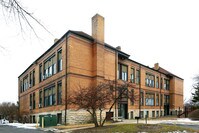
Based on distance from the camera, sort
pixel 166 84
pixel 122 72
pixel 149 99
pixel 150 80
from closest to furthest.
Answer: pixel 122 72 < pixel 149 99 < pixel 150 80 < pixel 166 84

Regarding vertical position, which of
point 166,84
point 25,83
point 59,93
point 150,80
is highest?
point 150,80

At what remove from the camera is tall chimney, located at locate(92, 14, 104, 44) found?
33062mm

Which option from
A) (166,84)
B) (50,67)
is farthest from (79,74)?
(166,84)

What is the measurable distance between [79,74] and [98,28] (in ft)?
23.9

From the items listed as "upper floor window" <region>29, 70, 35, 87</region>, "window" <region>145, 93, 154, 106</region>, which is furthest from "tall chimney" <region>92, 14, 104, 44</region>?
"window" <region>145, 93, 154, 106</region>

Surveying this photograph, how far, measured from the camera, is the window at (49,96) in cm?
3512

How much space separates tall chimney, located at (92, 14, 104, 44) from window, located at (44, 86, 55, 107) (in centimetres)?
973

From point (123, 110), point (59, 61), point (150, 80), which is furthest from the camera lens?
point (150, 80)

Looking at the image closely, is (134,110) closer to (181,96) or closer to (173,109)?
(173,109)

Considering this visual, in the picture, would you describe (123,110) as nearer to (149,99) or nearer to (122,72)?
(122,72)

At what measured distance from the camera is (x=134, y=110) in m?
44.6

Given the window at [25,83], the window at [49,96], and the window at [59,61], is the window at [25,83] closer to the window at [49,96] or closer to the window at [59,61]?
the window at [49,96]

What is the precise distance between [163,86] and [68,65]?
35.3m

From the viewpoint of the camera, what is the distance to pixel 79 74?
1204 inches
